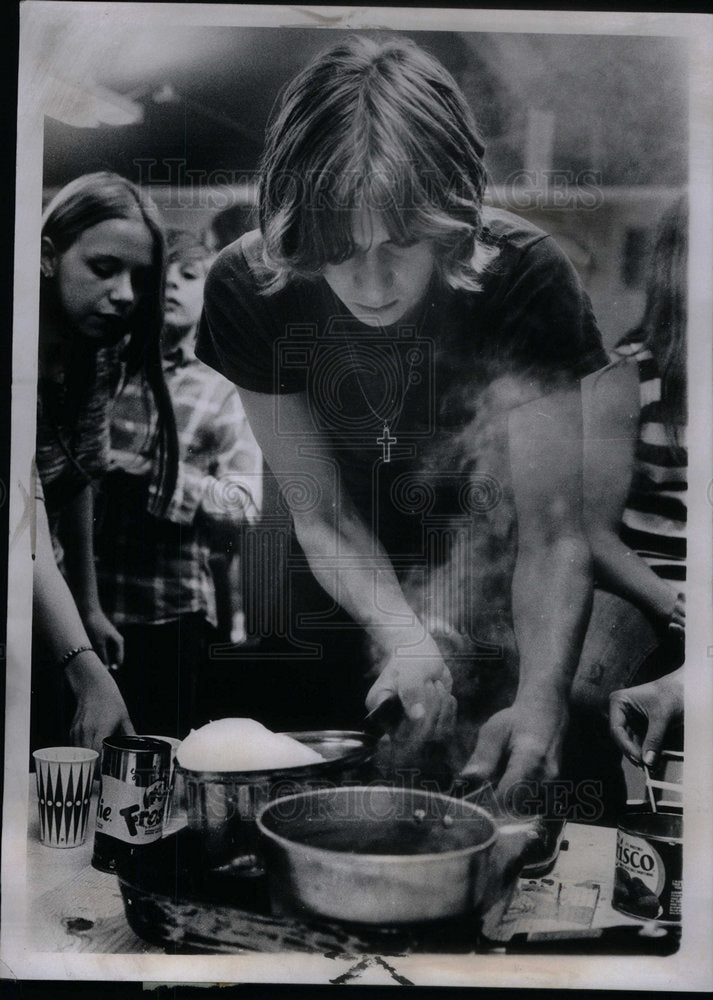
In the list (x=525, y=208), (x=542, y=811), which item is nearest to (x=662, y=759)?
(x=542, y=811)

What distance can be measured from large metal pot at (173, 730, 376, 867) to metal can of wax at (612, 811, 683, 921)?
44 centimetres

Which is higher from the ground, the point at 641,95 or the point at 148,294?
the point at 641,95

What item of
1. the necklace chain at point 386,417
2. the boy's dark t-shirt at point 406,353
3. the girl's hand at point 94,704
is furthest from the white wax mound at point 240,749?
the necklace chain at point 386,417

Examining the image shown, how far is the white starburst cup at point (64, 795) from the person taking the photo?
51.3 inches

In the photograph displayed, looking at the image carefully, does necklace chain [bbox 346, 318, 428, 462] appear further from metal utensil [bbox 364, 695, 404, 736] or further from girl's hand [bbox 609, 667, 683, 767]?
girl's hand [bbox 609, 667, 683, 767]

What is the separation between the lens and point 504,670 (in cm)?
132

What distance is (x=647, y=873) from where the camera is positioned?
4.29 feet

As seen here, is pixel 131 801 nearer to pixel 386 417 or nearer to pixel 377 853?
pixel 377 853

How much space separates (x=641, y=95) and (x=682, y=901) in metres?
1.32

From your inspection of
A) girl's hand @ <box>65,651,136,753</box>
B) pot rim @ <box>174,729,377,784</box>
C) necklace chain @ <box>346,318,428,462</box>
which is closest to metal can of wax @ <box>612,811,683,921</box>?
pot rim @ <box>174,729,377,784</box>

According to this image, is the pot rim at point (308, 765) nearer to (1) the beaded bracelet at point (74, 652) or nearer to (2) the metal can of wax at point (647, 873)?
(1) the beaded bracelet at point (74, 652)

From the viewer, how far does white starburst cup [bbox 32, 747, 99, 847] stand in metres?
1.30

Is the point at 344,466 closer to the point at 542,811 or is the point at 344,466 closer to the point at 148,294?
the point at 148,294

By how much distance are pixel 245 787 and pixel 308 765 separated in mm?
107
